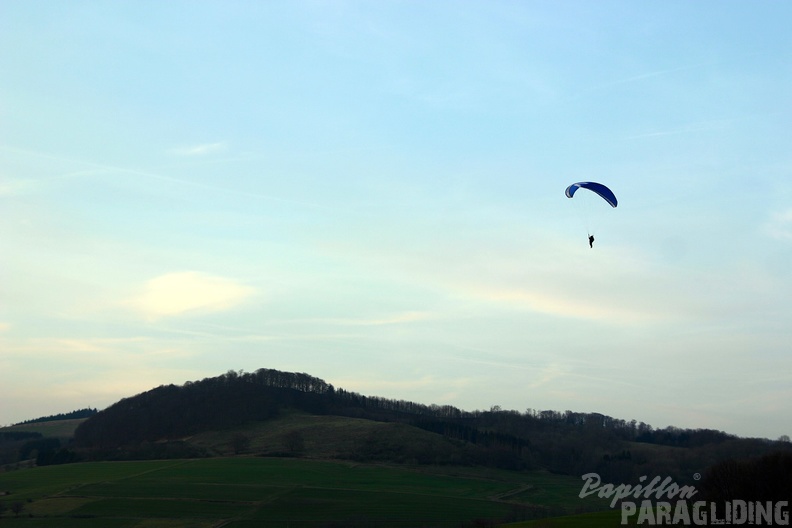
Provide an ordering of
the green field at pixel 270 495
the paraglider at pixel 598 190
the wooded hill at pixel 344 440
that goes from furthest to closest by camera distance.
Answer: the wooded hill at pixel 344 440 → the green field at pixel 270 495 → the paraglider at pixel 598 190

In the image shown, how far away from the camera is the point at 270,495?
315 ft

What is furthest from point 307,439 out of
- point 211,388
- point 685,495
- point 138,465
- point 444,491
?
point 685,495

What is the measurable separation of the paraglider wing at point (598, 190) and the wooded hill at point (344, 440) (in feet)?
247

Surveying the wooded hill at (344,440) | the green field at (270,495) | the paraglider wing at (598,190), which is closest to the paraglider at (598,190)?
the paraglider wing at (598,190)

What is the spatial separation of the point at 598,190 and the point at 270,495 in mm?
59091

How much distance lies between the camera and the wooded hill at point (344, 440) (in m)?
136

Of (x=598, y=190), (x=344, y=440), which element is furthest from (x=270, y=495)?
(x=598, y=190)

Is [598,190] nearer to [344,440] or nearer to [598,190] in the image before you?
[598,190]

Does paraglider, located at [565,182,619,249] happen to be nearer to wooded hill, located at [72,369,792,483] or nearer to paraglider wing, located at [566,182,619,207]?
paraglider wing, located at [566,182,619,207]

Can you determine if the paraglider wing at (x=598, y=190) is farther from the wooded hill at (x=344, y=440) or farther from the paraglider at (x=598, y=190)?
the wooded hill at (x=344, y=440)

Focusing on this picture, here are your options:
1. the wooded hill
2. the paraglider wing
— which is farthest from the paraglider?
the wooded hill

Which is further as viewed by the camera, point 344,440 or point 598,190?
point 344,440

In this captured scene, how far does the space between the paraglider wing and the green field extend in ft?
131

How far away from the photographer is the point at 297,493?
96750 millimetres
